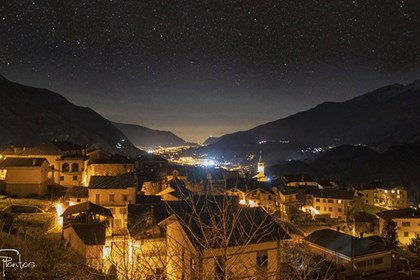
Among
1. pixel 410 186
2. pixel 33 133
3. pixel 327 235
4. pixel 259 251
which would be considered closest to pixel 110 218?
pixel 259 251

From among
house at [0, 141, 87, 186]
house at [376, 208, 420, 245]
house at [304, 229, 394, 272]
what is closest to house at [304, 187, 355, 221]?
house at [376, 208, 420, 245]

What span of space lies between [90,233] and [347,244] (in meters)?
17.0

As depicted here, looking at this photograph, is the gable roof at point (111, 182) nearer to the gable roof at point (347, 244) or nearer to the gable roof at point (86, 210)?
the gable roof at point (86, 210)

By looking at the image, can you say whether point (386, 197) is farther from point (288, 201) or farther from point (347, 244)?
point (347, 244)

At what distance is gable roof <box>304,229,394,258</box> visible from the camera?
2286 centimetres

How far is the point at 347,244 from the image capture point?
78.1ft

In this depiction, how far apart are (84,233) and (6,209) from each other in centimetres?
793

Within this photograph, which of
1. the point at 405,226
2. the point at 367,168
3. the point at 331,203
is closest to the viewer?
the point at 405,226

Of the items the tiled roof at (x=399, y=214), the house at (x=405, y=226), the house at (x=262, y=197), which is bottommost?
the house at (x=405, y=226)

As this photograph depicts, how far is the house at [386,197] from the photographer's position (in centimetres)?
5384

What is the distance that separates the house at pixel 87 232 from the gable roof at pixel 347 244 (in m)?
15.1

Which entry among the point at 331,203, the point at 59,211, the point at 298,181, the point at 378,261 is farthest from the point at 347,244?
the point at 298,181

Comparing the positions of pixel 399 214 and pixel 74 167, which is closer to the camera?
pixel 74 167

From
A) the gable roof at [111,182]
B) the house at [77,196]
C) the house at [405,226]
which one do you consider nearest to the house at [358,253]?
the gable roof at [111,182]
